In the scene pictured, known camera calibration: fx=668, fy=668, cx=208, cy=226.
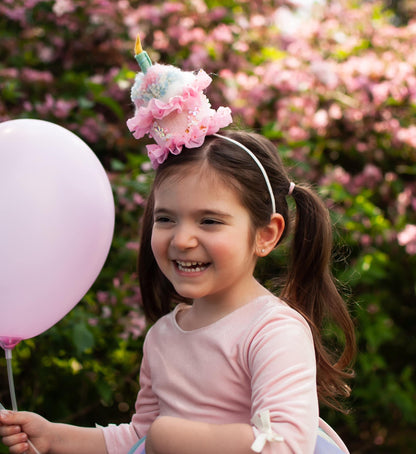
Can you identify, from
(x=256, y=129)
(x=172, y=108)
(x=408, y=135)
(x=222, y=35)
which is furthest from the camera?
(x=222, y=35)

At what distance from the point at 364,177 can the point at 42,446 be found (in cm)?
260

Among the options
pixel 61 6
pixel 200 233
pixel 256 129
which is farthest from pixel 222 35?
pixel 200 233

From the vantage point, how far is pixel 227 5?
445 cm

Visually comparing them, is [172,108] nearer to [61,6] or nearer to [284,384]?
[284,384]

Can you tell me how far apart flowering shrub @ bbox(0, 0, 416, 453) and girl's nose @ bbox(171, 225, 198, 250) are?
37.6 inches

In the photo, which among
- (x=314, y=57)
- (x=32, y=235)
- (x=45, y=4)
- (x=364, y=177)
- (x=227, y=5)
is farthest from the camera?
(x=227, y=5)

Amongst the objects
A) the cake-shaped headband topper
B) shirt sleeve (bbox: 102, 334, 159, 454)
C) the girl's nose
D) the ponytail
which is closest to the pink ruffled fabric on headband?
the cake-shaped headband topper

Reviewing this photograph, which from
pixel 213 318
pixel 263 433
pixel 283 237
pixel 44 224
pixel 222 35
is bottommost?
pixel 263 433

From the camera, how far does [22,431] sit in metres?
1.54

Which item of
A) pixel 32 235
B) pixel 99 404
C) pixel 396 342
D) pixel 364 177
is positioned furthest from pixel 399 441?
pixel 32 235

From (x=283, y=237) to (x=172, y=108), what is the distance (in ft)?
1.50

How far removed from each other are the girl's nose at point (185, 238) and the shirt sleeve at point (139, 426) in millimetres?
376

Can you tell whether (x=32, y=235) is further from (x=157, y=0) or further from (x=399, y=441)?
(x=157, y=0)

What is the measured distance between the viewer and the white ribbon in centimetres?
124
